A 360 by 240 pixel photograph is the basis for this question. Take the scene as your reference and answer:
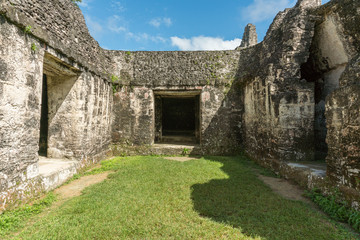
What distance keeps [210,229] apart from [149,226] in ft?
2.61

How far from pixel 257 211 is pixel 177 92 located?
5454 mm

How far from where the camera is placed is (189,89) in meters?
7.36

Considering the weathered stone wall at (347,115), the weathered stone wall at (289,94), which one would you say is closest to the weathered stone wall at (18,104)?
the weathered stone wall at (347,115)

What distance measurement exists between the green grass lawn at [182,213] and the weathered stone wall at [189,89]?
9.72 feet

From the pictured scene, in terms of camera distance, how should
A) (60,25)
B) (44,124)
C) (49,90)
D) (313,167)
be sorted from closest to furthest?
(313,167) < (60,25) < (49,90) < (44,124)

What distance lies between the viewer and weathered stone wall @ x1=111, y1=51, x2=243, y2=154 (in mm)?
7301

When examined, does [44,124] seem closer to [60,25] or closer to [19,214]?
[60,25]

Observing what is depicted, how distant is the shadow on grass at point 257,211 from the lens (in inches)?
93.1

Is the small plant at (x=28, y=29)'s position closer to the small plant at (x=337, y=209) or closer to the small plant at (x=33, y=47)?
the small plant at (x=33, y=47)

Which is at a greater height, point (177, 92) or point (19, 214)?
point (177, 92)

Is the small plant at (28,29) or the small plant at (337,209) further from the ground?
the small plant at (28,29)

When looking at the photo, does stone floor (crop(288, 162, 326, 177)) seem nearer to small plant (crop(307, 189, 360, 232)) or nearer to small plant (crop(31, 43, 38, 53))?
small plant (crop(307, 189, 360, 232))

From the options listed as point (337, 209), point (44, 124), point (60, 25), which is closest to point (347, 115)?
point (337, 209)

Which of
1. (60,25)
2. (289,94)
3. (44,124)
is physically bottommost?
(44,124)
